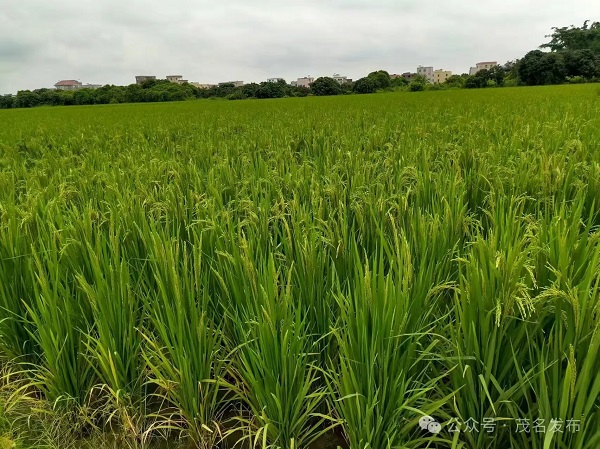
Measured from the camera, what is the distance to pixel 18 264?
7.14 feet

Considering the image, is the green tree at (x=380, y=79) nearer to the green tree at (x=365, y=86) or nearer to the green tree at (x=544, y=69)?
the green tree at (x=365, y=86)

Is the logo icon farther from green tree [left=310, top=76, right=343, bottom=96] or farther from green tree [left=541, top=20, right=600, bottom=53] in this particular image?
green tree [left=541, top=20, right=600, bottom=53]

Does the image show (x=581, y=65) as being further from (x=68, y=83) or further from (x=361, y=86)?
(x=68, y=83)

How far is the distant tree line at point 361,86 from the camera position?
4022 centimetres

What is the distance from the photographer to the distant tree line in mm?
40219

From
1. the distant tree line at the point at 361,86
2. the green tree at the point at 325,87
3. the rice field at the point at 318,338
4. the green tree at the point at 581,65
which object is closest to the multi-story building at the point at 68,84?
the distant tree line at the point at 361,86

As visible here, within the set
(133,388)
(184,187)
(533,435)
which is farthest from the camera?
(184,187)

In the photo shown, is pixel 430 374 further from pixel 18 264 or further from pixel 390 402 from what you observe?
pixel 18 264

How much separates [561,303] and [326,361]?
0.87 metres

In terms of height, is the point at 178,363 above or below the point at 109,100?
below

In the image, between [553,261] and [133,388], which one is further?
[133,388]

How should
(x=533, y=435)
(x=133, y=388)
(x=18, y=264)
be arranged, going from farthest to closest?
(x=18, y=264)
(x=133, y=388)
(x=533, y=435)

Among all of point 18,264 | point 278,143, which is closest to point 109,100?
point 278,143

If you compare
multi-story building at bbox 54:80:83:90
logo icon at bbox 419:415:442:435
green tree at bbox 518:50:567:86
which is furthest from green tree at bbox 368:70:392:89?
multi-story building at bbox 54:80:83:90
